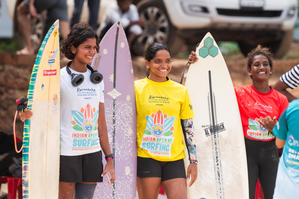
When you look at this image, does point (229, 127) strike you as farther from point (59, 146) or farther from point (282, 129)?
point (59, 146)

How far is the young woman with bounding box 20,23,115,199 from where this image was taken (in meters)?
2.31

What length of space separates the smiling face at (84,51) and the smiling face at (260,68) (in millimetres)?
1418

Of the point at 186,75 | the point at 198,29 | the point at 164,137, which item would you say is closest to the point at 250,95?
the point at 186,75

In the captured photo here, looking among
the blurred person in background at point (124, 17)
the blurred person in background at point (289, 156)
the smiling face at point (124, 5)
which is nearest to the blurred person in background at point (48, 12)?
the blurred person in background at point (124, 17)

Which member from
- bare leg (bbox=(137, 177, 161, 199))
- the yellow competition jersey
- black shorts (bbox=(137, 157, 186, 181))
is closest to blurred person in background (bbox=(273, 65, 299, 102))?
the yellow competition jersey

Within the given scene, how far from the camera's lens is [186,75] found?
3461mm

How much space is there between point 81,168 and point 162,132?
2.23 ft

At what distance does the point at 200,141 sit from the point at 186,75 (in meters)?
0.61

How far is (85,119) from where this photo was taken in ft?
7.65

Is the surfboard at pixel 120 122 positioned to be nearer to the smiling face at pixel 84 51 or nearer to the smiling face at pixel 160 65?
the smiling face at pixel 160 65

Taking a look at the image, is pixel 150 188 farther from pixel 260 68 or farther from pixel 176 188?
pixel 260 68

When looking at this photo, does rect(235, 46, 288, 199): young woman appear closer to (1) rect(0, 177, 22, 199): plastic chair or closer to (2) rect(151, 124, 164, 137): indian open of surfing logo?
(2) rect(151, 124, 164, 137): indian open of surfing logo

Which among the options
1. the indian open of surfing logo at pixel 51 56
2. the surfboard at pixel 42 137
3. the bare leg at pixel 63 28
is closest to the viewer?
the surfboard at pixel 42 137

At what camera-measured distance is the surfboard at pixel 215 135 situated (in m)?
3.30
